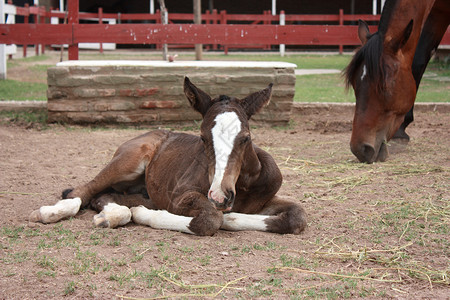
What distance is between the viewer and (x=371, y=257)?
12.2 ft

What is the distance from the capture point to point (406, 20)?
6.45 meters

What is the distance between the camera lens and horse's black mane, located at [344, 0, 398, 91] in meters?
6.30

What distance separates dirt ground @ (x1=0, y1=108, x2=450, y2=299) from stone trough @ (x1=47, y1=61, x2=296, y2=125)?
2397 millimetres

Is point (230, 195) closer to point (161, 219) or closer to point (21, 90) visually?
point (161, 219)

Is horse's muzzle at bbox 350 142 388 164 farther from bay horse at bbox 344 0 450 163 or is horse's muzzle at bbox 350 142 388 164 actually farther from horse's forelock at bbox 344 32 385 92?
horse's forelock at bbox 344 32 385 92

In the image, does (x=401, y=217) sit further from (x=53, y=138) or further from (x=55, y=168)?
(x=53, y=138)

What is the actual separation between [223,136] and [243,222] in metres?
0.82

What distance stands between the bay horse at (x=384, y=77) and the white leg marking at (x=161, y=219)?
281 centimetres

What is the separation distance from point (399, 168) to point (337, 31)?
455 centimetres

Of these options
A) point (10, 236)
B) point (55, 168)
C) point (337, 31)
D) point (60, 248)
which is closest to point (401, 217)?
point (60, 248)

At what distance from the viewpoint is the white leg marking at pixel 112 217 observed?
436 centimetres

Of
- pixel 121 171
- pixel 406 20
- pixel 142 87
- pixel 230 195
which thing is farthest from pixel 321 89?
pixel 230 195

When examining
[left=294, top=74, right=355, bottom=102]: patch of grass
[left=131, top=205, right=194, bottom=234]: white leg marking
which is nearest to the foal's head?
[left=131, top=205, right=194, bottom=234]: white leg marking

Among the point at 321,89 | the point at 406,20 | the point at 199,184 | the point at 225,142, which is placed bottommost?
the point at 199,184
